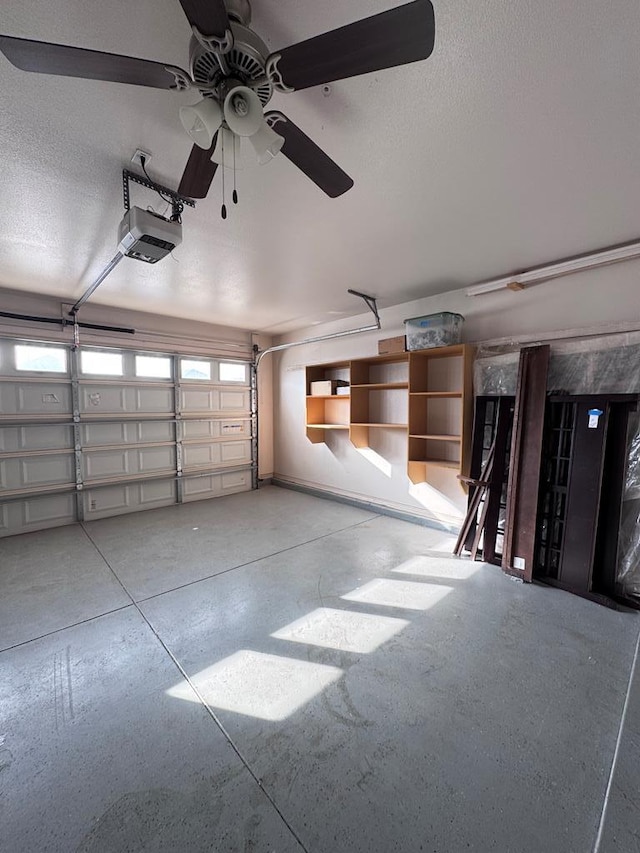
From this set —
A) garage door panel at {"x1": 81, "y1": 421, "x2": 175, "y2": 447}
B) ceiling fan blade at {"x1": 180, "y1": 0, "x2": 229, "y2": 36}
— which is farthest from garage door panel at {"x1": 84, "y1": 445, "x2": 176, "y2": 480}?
ceiling fan blade at {"x1": 180, "y1": 0, "x2": 229, "y2": 36}

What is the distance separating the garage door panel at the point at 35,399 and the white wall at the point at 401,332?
3.01 meters

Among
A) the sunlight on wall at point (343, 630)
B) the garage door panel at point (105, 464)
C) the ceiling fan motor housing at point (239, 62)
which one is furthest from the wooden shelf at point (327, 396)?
the ceiling fan motor housing at point (239, 62)

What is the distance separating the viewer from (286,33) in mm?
1148

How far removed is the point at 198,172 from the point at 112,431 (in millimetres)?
3906

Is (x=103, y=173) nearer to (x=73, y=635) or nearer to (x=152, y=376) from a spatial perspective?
(x=73, y=635)

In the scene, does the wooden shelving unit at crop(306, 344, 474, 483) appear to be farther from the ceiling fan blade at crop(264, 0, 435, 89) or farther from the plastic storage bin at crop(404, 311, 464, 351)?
the ceiling fan blade at crop(264, 0, 435, 89)

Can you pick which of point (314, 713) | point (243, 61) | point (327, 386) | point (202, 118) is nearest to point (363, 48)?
point (243, 61)

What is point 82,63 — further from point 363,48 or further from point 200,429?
point 200,429

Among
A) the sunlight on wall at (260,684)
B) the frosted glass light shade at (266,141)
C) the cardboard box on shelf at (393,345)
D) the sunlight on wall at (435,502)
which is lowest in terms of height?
the sunlight on wall at (260,684)

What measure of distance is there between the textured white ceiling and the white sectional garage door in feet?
4.71

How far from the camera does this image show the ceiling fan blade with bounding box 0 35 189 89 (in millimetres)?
924

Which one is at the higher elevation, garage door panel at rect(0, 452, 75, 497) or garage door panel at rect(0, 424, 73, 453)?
garage door panel at rect(0, 424, 73, 453)

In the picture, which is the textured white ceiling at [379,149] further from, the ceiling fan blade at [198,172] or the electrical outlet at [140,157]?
the ceiling fan blade at [198,172]

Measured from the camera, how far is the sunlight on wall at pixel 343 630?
2.02m
